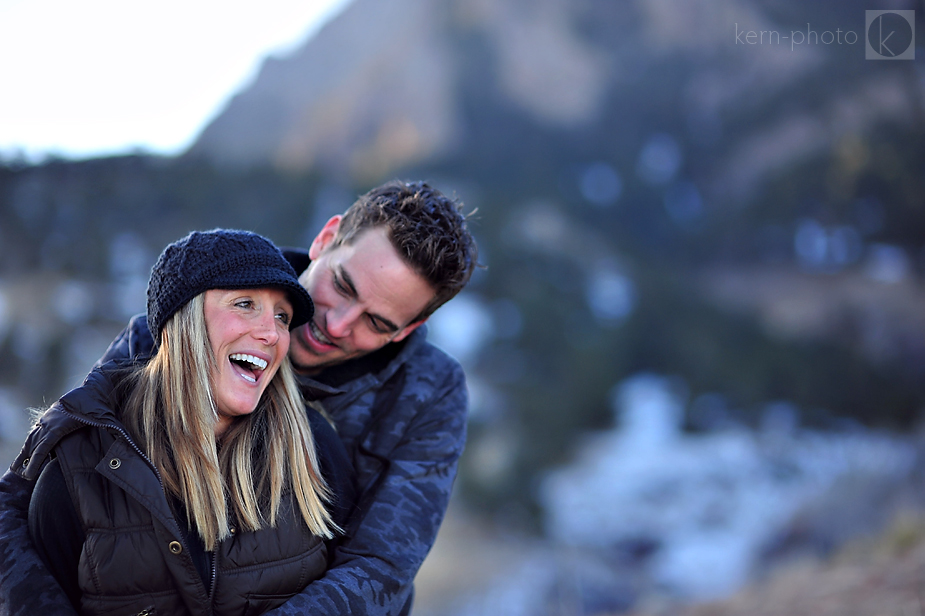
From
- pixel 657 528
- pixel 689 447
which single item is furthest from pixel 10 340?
pixel 689 447

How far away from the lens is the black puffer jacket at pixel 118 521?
66.3 inches

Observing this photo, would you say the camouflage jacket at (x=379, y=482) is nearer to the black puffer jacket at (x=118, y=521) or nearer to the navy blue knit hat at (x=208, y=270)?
the black puffer jacket at (x=118, y=521)

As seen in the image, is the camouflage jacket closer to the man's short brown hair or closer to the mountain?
the man's short brown hair

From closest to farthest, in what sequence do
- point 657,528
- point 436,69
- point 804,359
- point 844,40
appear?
1. point 657,528
2. point 804,359
3. point 844,40
4. point 436,69

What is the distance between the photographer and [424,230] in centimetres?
249

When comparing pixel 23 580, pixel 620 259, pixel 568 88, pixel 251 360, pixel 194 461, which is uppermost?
pixel 568 88

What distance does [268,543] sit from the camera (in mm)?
1870

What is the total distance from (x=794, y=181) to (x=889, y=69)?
7.68 meters

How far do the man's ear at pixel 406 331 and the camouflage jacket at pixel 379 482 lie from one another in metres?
0.04

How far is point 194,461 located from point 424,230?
1.09 m

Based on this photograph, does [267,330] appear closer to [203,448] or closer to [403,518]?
[203,448]

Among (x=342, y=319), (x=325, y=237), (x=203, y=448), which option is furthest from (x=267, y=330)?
(x=325, y=237)

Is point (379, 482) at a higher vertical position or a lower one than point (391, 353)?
lower

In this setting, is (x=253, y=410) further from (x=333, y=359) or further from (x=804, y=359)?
(x=804, y=359)
